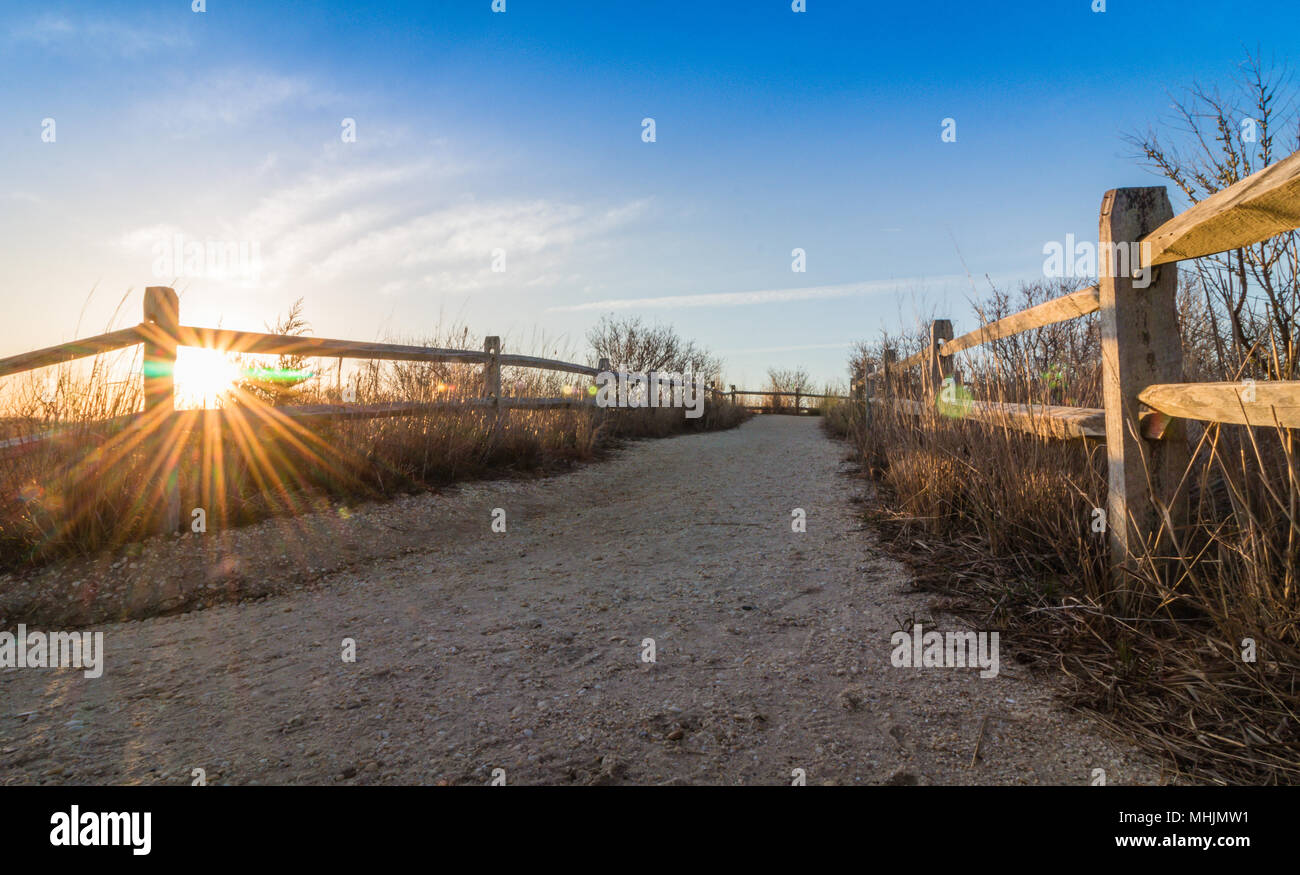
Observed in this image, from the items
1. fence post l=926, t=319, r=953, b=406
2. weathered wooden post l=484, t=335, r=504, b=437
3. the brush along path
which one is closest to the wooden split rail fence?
the brush along path

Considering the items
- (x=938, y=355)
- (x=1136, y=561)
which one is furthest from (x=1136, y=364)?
(x=938, y=355)

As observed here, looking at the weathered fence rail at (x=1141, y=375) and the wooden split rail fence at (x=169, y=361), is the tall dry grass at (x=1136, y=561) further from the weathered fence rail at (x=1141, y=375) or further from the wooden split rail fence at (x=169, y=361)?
the wooden split rail fence at (x=169, y=361)

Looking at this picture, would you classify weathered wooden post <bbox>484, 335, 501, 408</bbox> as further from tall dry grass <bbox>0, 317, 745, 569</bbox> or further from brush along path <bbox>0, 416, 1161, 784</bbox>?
brush along path <bbox>0, 416, 1161, 784</bbox>

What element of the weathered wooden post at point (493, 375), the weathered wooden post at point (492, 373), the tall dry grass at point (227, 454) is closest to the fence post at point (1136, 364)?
the tall dry grass at point (227, 454)

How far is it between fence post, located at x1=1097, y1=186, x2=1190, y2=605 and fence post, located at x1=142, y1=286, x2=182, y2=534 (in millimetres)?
5213

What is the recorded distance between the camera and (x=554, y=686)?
2330 millimetres

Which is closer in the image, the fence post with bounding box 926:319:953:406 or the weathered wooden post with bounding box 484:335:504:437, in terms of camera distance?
the fence post with bounding box 926:319:953:406

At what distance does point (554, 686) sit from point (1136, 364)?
253cm

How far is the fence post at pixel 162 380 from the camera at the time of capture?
4.50 meters

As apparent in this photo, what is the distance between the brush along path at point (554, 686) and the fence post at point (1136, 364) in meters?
0.83

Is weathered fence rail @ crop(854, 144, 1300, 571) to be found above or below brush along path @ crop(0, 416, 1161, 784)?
above

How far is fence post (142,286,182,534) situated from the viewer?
14.8 feet
